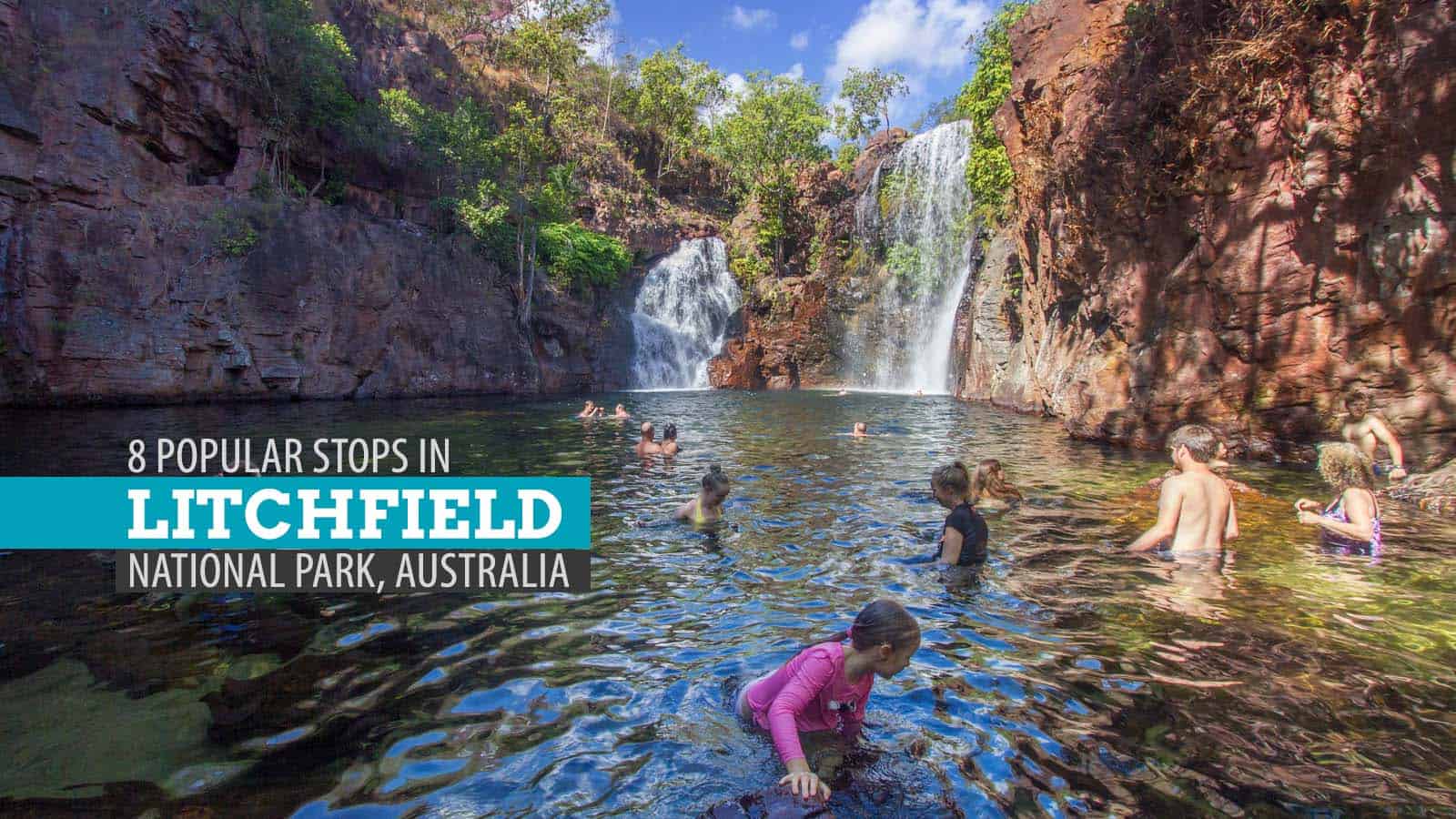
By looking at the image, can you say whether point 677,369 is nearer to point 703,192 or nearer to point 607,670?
point 703,192

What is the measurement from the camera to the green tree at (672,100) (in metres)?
52.1

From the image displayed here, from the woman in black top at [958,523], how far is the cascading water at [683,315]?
110 ft

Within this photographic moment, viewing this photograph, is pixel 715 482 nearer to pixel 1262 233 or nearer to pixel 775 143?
pixel 1262 233

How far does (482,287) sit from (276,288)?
8984 mm

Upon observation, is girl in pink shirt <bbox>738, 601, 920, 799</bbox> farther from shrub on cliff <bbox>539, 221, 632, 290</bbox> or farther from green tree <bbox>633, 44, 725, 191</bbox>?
green tree <bbox>633, 44, 725, 191</bbox>

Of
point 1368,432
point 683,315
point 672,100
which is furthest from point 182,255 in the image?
point 672,100

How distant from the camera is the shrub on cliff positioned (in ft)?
121

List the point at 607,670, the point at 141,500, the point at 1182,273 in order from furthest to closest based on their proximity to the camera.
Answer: the point at 1182,273
the point at 141,500
the point at 607,670

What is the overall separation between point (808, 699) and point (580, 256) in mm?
36202

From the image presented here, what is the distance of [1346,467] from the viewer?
700 centimetres

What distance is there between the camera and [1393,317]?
38.1ft

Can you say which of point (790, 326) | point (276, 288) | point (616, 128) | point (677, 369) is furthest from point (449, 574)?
point (616, 128)

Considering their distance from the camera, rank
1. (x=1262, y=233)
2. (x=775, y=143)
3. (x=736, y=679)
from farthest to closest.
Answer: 1. (x=775, y=143)
2. (x=1262, y=233)
3. (x=736, y=679)

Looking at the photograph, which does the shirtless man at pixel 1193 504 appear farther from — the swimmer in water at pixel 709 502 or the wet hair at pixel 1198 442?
the swimmer in water at pixel 709 502
